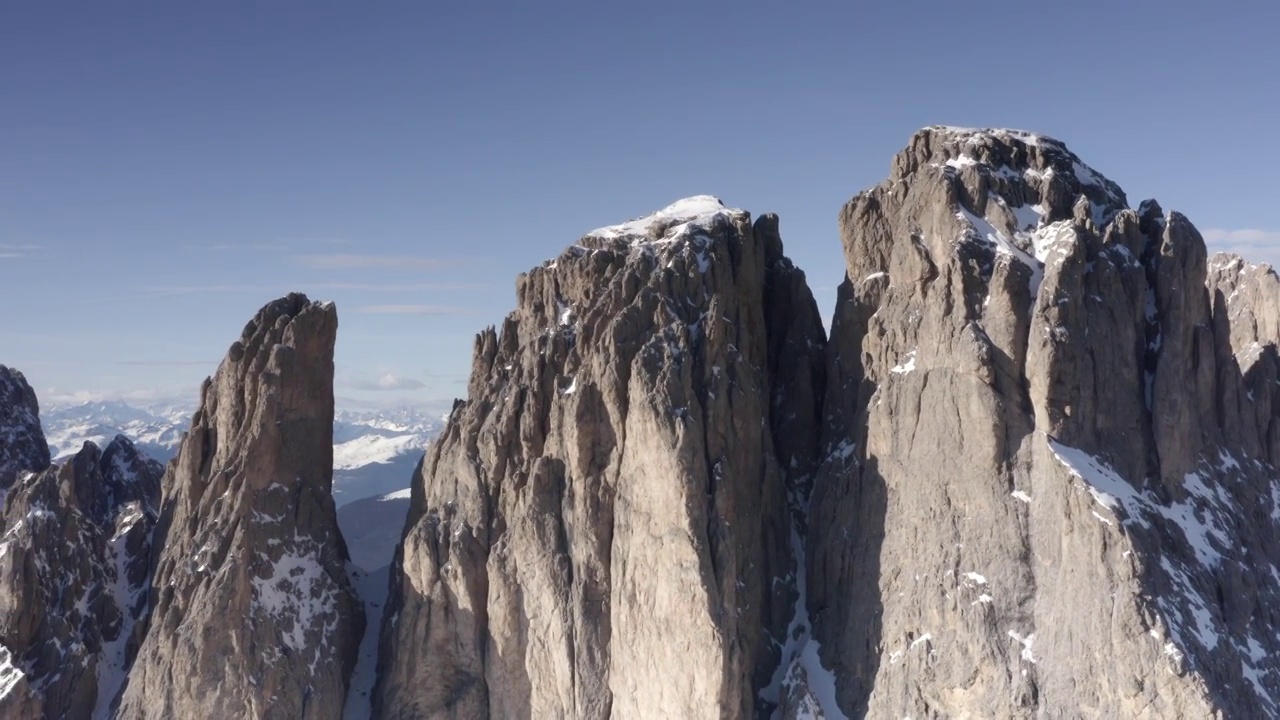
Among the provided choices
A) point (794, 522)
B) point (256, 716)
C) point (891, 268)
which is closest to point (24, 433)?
point (256, 716)

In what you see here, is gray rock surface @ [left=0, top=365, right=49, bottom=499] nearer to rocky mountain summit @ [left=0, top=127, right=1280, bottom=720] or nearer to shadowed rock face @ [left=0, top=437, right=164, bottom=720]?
shadowed rock face @ [left=0, top=437, right=164, bottom=720]

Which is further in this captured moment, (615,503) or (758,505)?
(758,505)

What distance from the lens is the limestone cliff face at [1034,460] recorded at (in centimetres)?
7075

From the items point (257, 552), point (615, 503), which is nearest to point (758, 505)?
point (615, 503)

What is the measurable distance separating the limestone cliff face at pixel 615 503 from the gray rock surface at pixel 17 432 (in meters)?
50.4

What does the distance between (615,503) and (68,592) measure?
158 feet

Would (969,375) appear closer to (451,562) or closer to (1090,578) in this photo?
(1090,578)

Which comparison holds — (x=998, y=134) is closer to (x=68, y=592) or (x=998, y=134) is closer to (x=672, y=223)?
(x=672, y=223)

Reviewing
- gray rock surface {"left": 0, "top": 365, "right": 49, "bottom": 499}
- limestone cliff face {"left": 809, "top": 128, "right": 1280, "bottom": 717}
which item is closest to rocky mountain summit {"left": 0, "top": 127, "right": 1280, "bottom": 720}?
limestone cliff face {"left": 809, "top": 128, "right": 1280, "bottom": 717}

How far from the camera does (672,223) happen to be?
97188 millimetres

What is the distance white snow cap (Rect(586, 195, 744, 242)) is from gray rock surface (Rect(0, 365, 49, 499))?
218 feet

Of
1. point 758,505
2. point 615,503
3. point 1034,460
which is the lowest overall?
point 758,505

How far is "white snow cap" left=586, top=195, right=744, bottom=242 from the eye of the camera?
93.9 metres

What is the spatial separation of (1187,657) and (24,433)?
379 feet
